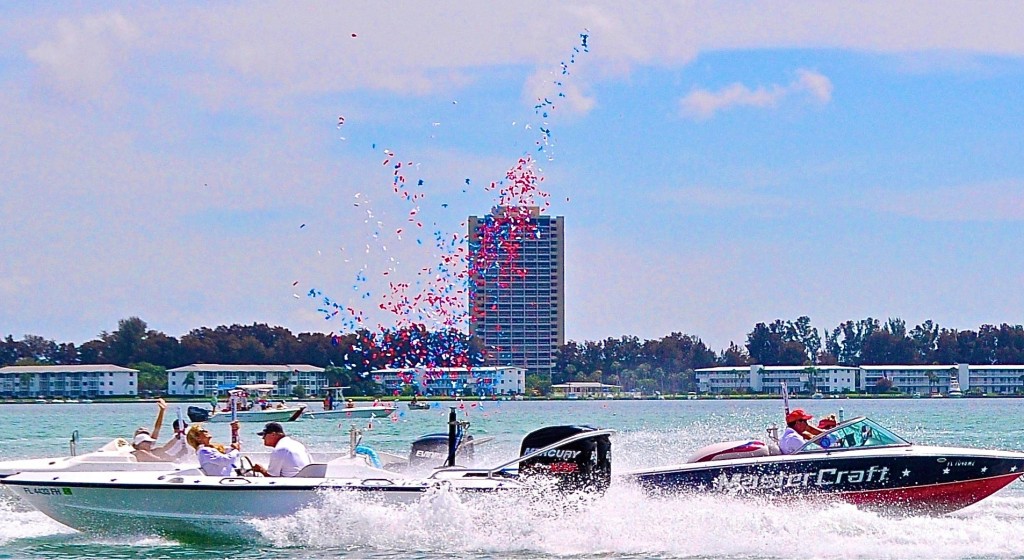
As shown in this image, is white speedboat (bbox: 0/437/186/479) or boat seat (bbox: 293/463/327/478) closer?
boat seat (bbox: 293/463/327/478)

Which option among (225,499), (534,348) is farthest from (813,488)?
(534,348)

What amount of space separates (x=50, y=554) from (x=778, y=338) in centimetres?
14374

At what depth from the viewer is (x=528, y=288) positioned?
39.8 meters

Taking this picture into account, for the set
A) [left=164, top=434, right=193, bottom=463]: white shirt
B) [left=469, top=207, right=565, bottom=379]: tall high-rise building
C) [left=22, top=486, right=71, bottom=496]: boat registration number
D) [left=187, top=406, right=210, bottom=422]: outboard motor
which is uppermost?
[left=469, top=207, right=565, bottom=379]: tall high-rise building

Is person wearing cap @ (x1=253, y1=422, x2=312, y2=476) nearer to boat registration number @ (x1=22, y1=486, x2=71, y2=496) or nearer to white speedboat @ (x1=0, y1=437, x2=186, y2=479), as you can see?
white speedboat @ (x1=0, y1=437, x2=186, y2=479)

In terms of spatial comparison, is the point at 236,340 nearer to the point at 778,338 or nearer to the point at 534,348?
the point at 534,348

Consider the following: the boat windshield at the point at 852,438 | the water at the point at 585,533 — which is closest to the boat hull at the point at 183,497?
the water at the point at 585,533

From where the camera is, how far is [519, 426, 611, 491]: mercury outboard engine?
14.3 metres

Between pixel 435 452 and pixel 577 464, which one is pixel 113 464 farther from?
pixel 577 464

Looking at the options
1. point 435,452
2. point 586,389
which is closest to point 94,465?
point 435,452

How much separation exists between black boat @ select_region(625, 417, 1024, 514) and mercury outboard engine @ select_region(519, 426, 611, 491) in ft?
3.06

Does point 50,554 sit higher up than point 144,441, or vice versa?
point 144,441

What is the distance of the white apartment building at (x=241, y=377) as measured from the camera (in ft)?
316

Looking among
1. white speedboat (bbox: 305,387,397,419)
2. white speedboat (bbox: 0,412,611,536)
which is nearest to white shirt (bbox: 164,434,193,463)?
white speedboat (bbox: 0,412,611,536)
